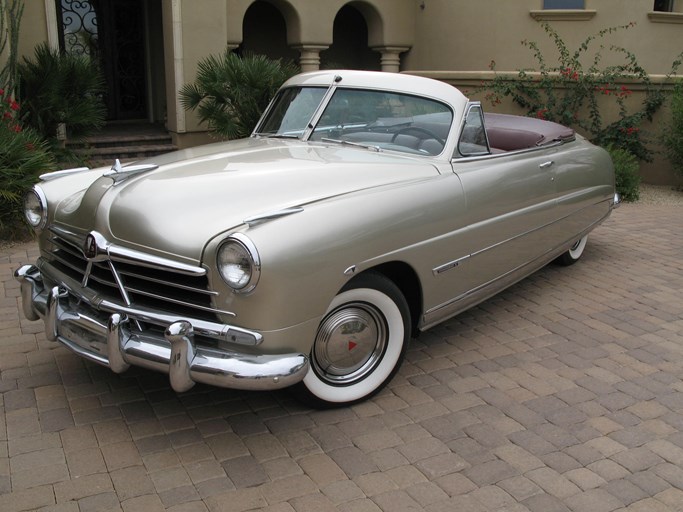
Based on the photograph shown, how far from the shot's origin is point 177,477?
9.52 ft

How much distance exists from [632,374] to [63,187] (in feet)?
11.5

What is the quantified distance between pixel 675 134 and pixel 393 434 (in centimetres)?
821

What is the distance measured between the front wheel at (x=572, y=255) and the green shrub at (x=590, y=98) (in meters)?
4.44

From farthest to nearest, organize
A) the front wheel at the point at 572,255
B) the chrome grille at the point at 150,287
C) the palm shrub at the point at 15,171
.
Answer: the palm shrub at the point at 15,171, the front wheel at the point at 572,255, the chrome grille at the point at 150,287

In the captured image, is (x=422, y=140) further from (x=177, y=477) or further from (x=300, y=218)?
(x=177, y=477)

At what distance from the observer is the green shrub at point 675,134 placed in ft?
31.4

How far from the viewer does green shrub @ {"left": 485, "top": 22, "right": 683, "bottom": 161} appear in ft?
33.0

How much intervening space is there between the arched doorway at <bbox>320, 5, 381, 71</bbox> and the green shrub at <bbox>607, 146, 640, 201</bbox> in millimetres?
7437

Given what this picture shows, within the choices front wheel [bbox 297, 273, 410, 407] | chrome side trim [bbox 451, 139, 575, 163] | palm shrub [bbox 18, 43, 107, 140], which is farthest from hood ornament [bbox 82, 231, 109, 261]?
palm shrub [bbox 18, 43, 107, 140]

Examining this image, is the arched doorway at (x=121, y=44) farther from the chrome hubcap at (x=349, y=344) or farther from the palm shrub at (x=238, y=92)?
the chrome hubcap at (x=349, y=344)

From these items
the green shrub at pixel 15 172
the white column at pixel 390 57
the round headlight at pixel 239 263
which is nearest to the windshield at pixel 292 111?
the round headlight at pixel 239 263

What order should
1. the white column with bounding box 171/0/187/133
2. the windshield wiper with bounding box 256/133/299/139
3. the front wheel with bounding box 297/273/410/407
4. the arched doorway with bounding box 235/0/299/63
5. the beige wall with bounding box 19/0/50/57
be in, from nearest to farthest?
the front wheel with bounding box 297/273/410/407
the windshield wiper with bounding box 256/133/299/139
the beige wall with bounding box 19/0/50/57
the white column with bounding box 171/0/187/133
the arched doorway with bounding box 235/0/299/63

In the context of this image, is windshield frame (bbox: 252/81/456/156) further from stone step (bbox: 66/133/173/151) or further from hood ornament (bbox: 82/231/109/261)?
stone step (bbox: 66/133/173/151)

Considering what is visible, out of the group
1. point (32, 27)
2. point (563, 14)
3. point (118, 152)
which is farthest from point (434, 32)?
point (32, 27)
